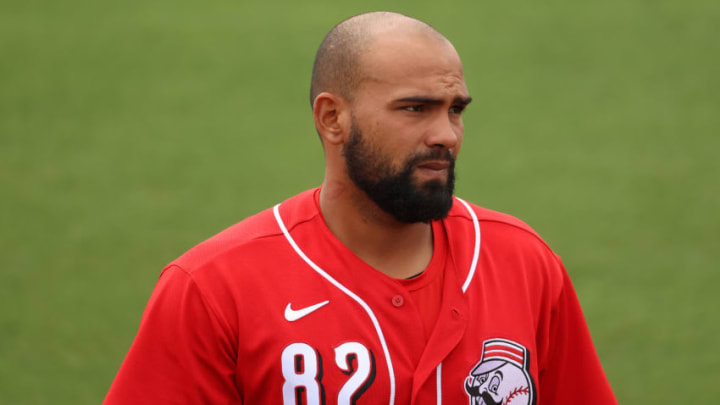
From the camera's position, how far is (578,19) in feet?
28.3

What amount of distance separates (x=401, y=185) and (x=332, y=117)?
0.26 m

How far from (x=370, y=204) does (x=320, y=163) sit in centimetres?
501

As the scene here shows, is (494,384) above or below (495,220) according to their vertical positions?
below

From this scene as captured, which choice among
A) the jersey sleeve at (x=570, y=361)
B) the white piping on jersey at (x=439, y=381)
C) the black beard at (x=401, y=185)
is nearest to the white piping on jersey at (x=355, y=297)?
the white piping on jersey at (x=439, y=381)

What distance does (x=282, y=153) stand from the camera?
23.7 ft

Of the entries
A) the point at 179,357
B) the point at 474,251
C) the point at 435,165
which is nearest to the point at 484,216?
the point at 474,251

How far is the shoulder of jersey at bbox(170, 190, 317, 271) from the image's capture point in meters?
2.03

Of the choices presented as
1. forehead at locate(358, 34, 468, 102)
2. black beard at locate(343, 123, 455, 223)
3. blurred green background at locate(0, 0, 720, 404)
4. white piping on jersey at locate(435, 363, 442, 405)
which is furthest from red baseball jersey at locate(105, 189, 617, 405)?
blurred green background at locate(0, 0, 720, 404)

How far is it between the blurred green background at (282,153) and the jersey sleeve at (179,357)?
9.61 ft

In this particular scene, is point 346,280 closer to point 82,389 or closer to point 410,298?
point 410,298

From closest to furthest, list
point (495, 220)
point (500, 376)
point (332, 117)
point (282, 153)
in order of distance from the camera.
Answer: point (500, 376)
point (332, 117)
point (495, 220)
point (282, 153)

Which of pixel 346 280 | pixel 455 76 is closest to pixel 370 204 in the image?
pixel 346 280

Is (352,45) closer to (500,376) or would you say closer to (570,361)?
(500,376)

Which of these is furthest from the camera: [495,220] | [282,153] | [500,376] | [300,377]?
[282,153]
